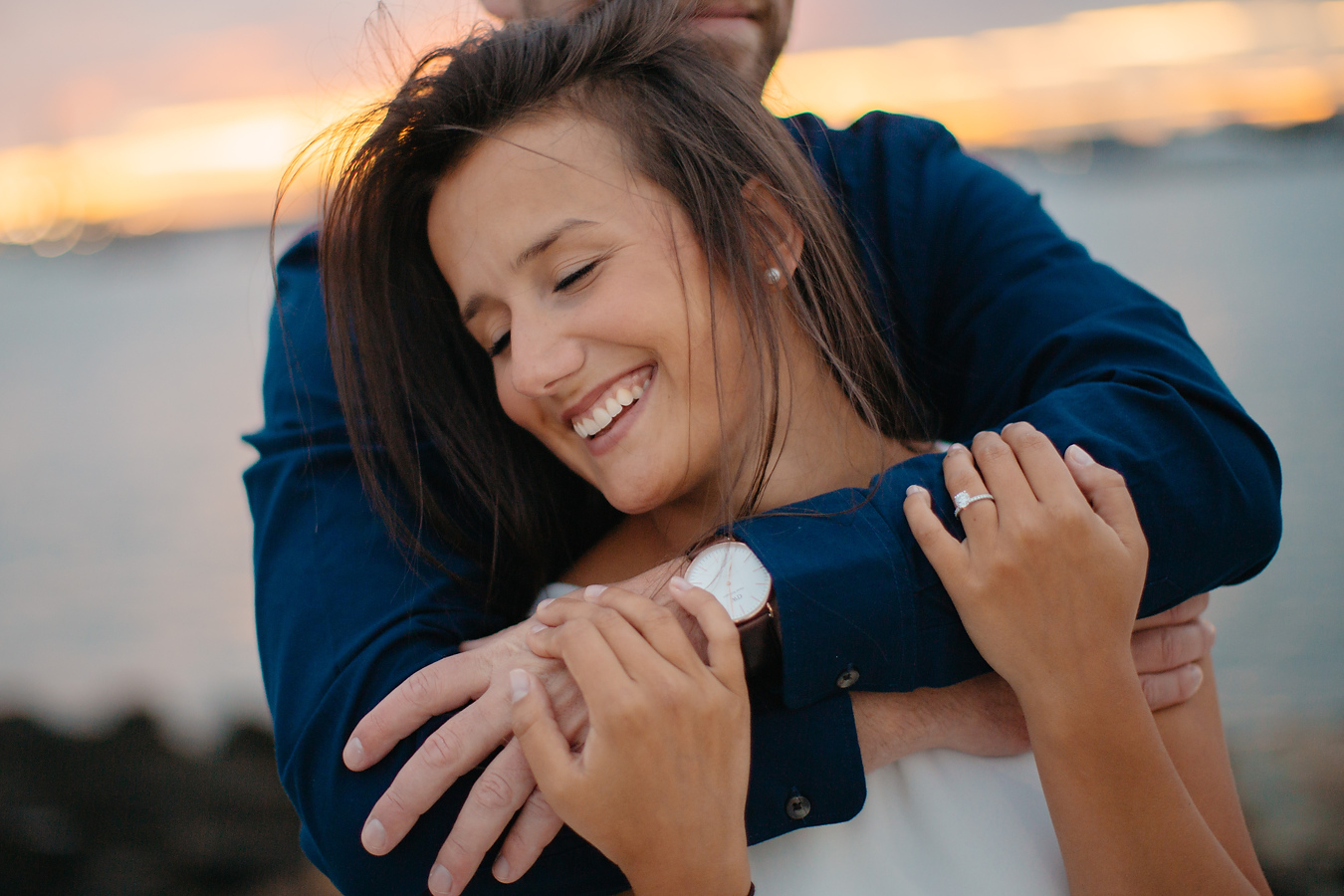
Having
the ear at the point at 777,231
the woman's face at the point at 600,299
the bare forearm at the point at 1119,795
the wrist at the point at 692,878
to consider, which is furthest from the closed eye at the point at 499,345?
the bare forearm at the point at 1119,795

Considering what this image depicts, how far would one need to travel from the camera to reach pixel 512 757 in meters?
1.19

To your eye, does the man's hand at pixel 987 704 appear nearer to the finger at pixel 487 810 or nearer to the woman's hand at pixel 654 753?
the woman's hand at pixel 654 753

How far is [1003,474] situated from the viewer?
49.3 inches

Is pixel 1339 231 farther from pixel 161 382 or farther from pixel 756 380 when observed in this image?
pixel 161 382

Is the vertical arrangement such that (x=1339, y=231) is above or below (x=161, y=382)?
below

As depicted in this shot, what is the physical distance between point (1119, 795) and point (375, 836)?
960 mm

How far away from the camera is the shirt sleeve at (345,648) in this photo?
1.23 metres

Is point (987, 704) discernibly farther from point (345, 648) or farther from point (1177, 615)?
point (345, 648)

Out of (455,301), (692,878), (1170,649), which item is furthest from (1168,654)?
(455,301)

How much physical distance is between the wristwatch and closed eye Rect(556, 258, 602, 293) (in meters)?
0.50

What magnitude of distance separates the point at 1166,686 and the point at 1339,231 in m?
21.0

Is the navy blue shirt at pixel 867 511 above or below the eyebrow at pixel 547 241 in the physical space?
below

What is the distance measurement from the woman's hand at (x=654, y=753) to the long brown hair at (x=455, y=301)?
0.42 m

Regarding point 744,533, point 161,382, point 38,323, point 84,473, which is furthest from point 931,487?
point 38,323
